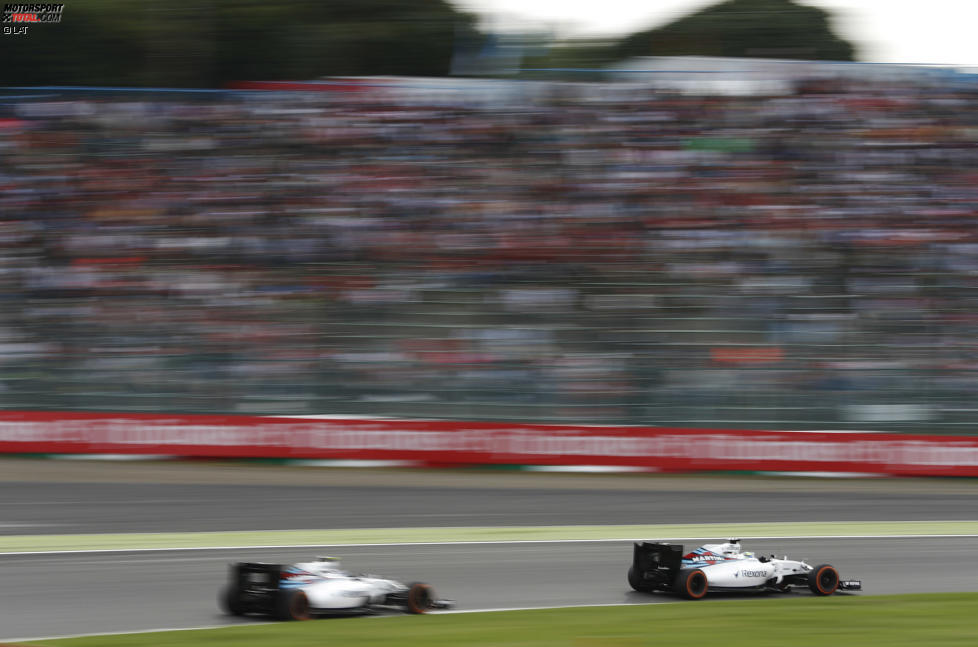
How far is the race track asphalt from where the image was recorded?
7.59m

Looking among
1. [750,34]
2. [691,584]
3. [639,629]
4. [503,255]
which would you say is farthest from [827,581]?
[750,34]

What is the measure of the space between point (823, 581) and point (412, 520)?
167 inches

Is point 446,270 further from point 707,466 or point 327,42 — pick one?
point 327,42

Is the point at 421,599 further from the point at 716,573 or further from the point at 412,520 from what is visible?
the point at 412,520

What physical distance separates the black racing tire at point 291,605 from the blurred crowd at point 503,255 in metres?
7.32

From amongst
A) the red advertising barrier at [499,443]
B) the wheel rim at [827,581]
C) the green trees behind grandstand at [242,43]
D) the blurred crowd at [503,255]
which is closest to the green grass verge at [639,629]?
the wheel rim at [827,581]

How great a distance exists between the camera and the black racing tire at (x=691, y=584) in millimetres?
7336

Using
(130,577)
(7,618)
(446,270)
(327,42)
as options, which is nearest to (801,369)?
(446,270)

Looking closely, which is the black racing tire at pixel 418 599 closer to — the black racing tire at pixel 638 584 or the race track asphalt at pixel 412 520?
the race track asphalt at pixel 412 520

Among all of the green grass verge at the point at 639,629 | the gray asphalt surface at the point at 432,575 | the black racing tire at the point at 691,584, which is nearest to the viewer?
the green grass verge at the point at 639,629

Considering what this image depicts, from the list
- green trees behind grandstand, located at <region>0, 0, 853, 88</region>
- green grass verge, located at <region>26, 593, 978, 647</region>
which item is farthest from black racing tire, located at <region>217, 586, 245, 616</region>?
green trees behind grandstand, located at <region>0, 0, 853, 88</region>

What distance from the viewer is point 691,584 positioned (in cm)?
735

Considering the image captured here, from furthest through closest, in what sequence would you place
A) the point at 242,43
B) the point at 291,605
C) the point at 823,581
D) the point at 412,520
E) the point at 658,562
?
the point at 242,43 < the point at 412,520 < the point at 823,581 < the point at 658,562 < the point at 291,605

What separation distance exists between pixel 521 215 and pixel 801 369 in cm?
402
